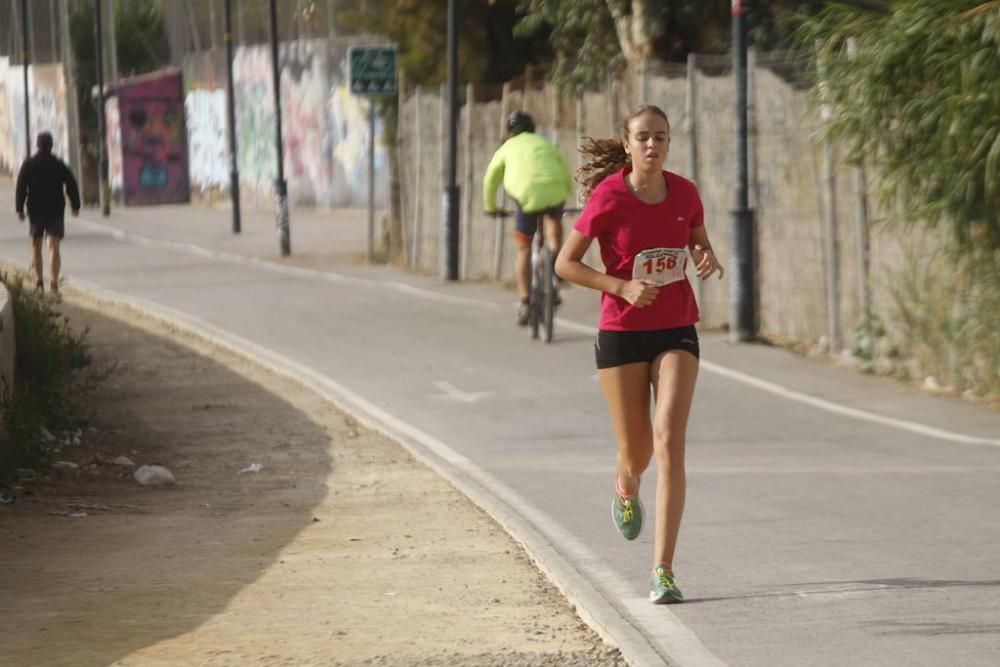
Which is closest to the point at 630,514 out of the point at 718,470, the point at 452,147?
the point at 718,470

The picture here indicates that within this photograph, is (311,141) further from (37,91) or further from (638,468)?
(638,468)

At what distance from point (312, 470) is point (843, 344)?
5.46 m

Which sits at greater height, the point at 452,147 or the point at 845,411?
the point at 452,147

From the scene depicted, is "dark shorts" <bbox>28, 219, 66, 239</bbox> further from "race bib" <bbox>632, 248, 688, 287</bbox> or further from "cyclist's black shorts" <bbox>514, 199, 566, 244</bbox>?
"race bib" <bbox>632, 248, 688, 287</bbox>

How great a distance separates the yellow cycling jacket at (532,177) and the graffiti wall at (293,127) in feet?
89.1

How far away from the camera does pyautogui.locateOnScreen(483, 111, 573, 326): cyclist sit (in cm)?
1742

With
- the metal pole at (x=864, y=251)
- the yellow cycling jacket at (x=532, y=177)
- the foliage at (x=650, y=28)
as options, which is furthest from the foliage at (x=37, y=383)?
the foliage at (x=650, y=28)

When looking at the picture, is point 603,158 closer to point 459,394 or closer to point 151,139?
point 459,394

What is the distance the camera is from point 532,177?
17.4m

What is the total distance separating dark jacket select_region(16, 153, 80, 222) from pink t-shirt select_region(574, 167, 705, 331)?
59.5 ft

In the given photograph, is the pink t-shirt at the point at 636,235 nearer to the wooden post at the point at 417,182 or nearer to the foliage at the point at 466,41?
the wooden post at the point at 417,182

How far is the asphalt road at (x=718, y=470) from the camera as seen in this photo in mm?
7367

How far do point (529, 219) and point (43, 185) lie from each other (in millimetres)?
9330

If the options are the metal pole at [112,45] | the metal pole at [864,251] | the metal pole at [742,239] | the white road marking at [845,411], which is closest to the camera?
the white road marking at [845,411]
